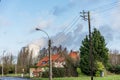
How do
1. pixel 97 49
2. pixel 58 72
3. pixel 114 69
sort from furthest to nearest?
pixel 114 69, pixel 97 49, pixel 58 72

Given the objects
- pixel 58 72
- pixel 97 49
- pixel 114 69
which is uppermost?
pixel 97 49

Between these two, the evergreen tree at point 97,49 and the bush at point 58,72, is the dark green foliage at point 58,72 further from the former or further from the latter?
the evergreen tree at point 97,49

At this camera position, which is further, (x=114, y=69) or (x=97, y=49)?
(x=114, y=69)

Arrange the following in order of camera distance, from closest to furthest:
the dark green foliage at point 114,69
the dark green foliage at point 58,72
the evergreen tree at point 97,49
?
1. the dark green foliage at point 58,72
2. the evergreen tree at point 97,49
3. the dark green foliage at point 114,69

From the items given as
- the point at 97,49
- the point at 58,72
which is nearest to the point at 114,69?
the point at 97,49

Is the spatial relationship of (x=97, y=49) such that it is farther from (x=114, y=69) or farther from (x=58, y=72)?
(x=58, y=72)

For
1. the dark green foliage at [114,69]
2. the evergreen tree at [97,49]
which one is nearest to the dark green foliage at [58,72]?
the evergreen tree at [97,49]

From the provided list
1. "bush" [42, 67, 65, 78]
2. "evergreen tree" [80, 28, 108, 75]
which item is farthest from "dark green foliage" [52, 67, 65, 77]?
"evergreen tree" [80, 28, 108, 75]

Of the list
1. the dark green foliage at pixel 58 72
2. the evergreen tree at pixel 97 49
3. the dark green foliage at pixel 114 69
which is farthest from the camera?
the dark green foliage at pixel 114 69

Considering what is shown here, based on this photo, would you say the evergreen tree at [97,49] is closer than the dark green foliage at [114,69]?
Yes

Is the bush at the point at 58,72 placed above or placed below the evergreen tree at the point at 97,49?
below

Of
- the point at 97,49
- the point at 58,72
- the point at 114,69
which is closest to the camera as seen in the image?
the point at 58,72

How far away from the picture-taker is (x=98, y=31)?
89.6m

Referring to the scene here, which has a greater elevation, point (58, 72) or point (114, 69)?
point (114, 69)
